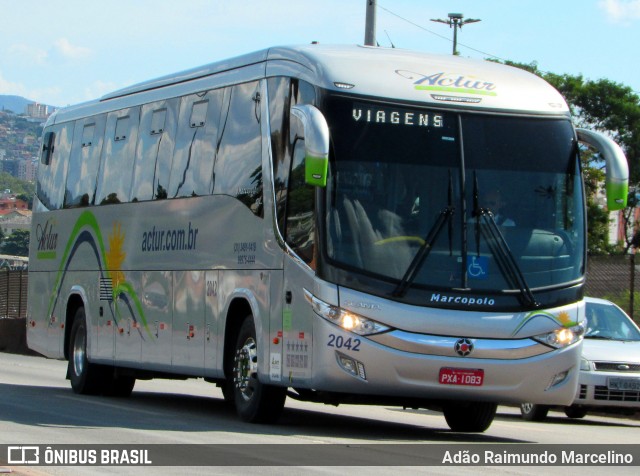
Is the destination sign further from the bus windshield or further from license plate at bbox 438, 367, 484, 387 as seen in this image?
license plate at bbox 438, 367, 484, 387

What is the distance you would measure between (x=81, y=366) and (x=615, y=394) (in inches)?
292

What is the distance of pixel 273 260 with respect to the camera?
13.9 meters

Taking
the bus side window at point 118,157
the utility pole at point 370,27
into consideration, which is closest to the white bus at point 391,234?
the bus side window at point 118,157

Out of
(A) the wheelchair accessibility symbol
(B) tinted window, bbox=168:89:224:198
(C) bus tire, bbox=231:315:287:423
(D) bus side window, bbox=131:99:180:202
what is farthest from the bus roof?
(C) bus tire, bbox=231:315:287:423

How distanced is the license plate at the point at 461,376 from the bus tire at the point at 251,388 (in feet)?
6.80

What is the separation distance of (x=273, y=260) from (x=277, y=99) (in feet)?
5.39

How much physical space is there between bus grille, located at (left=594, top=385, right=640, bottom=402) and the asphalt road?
0.39m

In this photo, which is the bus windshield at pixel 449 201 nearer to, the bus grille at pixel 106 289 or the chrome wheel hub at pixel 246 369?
the chrome wheel hub at pixel 246 369

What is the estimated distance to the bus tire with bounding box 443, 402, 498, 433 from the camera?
14.9 metres

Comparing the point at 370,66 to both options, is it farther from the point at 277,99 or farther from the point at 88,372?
the point at 88,372

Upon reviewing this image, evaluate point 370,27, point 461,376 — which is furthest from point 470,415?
point 370,27

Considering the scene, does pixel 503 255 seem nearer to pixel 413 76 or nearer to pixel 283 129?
pixel 413 76

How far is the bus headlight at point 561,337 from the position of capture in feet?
43.0

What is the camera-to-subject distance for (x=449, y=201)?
1301 cm
